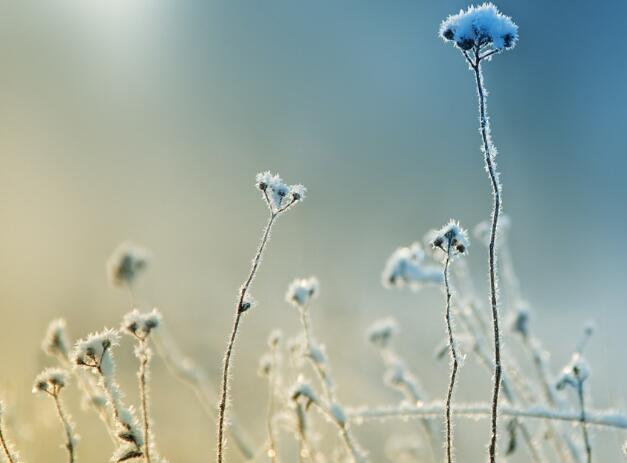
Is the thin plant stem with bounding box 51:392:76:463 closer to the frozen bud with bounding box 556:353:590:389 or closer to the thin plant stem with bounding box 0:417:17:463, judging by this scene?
the thin plant stem with bounding box 0:417:17:463

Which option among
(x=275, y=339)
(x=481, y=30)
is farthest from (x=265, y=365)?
(x=481, y=30)

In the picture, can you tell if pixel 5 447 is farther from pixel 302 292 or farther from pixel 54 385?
pixel 302 292

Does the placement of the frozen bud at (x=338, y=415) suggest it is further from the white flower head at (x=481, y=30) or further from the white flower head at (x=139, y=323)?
the white flower head at (x=481, y=30)

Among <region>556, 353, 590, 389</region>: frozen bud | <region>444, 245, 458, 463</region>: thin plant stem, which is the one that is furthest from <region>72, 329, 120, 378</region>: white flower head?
<region>556, 353, 590, 389</region>: frozen bud

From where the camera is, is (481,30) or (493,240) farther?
(481,30)

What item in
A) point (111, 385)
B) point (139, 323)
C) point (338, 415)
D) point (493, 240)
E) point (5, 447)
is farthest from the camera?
point (338, 415)

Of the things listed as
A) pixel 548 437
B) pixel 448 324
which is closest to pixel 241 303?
pixel 448 324

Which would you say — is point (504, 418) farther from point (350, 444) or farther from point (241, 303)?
point (241, 303)
